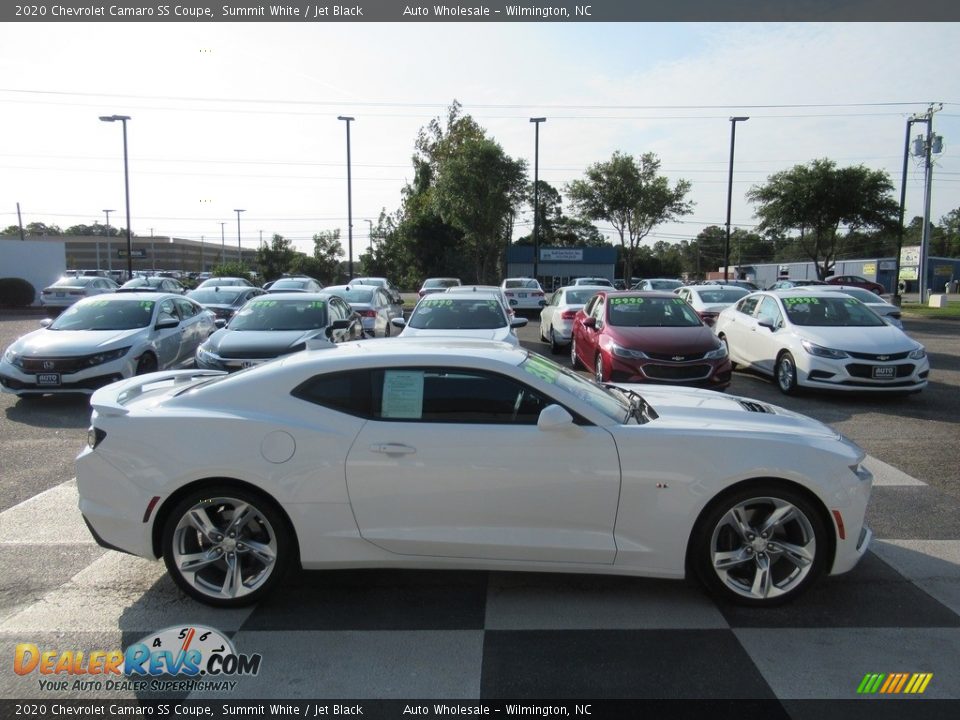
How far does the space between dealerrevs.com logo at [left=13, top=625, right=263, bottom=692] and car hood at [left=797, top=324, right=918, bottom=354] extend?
29.3 feet

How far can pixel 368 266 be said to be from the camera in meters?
57.9

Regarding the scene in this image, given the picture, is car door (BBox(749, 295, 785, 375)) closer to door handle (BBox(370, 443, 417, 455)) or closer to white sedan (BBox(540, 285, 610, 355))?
white sedan (BBox(540, 285, 610, 355))

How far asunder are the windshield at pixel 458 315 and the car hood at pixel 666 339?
178cm

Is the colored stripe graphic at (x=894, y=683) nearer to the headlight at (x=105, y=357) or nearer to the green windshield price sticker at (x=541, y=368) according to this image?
the green windshield price sticker at (x=541, y=368)

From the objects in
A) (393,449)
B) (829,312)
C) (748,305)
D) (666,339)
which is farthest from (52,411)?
(829,312)

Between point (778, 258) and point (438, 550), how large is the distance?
11295cm

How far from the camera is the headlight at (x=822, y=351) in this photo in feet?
31.5

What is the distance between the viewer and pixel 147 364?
34.1 ft

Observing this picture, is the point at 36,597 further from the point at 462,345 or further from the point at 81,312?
the point at 81,312

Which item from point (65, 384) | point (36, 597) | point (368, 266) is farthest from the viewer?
point (368, 266)

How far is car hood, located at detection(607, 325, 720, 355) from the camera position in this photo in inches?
379

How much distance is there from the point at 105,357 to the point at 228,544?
692cm

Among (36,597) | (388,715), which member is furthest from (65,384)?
(388,715)

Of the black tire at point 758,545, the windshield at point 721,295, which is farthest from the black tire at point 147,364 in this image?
the windshield at point 721,295
